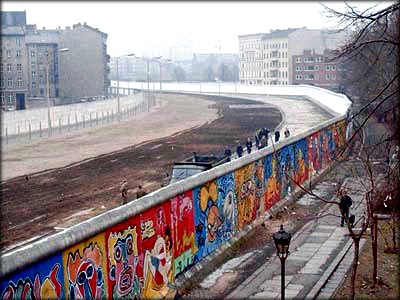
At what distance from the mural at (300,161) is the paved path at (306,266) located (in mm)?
5892

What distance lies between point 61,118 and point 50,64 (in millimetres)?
18914

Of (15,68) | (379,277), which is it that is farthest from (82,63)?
(379,277)

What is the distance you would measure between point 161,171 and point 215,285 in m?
20.9

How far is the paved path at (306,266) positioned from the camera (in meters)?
14.1

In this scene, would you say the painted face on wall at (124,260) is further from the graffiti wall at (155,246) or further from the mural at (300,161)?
the mural at (300,161)

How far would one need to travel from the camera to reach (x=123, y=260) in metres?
12.6

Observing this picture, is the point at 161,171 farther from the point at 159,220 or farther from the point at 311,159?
the point at 159,220

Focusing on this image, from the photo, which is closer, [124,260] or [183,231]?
[124,260]

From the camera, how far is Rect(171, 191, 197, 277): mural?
14875 mm

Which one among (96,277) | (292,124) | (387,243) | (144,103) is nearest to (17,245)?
(96,277)

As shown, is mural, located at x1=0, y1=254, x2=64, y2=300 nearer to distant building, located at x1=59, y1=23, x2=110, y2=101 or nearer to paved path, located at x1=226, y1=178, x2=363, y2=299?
paved path, located at x1=226, y1=178, x2=363, y2=299

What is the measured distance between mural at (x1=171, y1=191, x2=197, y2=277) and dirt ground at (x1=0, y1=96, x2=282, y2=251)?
7.16 m

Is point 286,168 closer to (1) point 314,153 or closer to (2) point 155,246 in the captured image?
(1) point 314,153

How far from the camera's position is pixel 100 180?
3341cm
